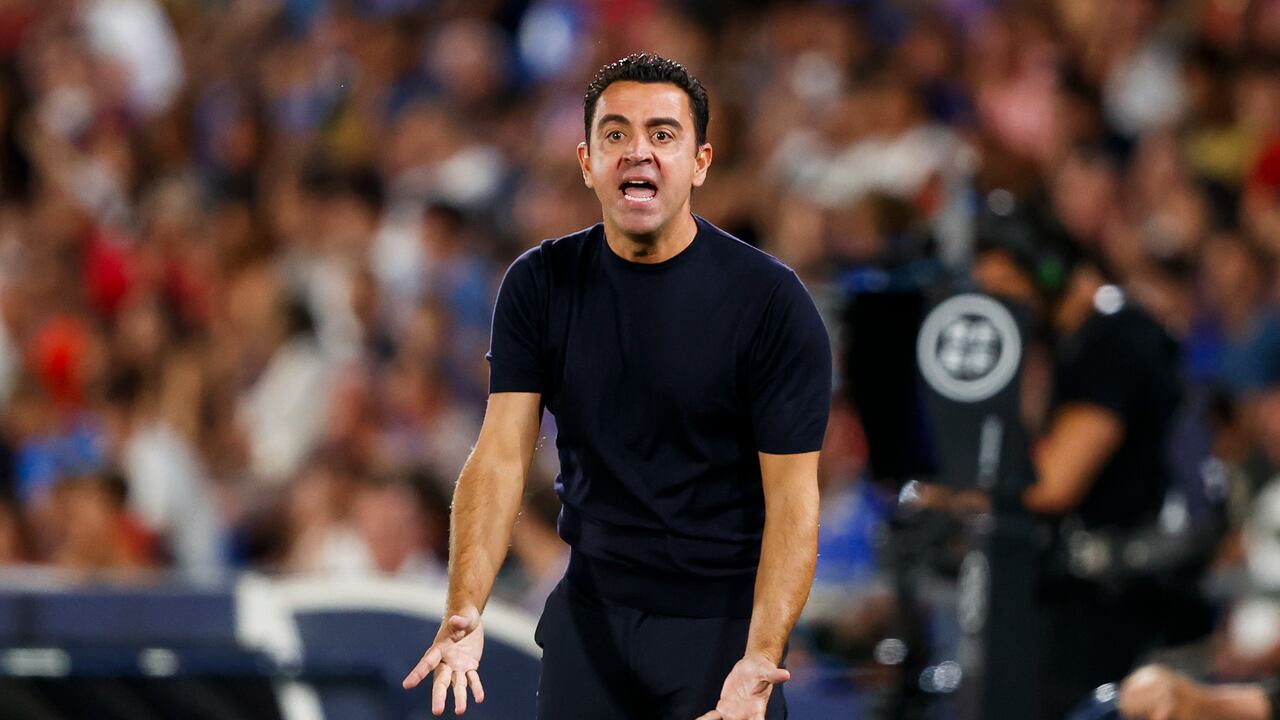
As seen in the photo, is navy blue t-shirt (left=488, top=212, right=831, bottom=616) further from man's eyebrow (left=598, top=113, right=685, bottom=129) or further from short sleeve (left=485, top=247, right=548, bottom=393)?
man's eyebrow (left=598, top=113, right=685, bottom=129)

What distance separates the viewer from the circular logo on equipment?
194 inches

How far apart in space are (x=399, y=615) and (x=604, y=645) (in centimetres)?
240

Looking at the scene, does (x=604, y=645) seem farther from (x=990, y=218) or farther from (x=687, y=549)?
(x=990, y=218)

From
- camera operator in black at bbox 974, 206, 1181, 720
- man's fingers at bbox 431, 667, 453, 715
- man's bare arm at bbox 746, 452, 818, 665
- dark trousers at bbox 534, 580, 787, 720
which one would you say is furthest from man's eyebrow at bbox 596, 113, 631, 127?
camera operator in black at bbox 974, 206, 1181, 720

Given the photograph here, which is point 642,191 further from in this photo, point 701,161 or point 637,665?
point 637,665

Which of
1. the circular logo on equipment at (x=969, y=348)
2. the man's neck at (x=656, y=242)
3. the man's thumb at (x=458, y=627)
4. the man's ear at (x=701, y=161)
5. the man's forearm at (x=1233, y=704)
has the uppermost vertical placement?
the man's ear at (x=701, y=161)

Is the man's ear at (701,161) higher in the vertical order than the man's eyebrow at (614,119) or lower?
lower

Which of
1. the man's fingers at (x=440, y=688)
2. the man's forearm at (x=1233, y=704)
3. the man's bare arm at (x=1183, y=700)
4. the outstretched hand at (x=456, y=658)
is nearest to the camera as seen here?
the man's fingers at (x=440, y=688)

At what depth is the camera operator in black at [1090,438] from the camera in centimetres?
528

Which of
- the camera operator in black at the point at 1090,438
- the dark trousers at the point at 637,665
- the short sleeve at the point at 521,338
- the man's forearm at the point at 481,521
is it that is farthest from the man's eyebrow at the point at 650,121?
the camera operator in black at the point at 1090,438

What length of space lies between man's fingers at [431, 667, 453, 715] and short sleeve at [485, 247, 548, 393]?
0.53 m

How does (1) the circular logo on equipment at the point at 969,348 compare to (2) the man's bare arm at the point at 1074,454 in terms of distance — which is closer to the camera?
(1) the circular logo on equipment at the point at 969,348

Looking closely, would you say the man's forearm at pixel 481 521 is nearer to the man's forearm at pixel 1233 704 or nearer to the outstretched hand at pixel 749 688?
the outstretched hand at pixel 749 688

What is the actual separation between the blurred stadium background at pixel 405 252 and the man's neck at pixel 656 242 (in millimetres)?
1955
